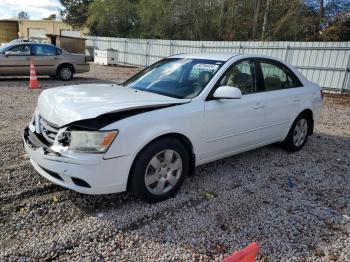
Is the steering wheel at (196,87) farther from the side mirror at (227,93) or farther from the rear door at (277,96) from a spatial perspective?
the rear door at (277,96)

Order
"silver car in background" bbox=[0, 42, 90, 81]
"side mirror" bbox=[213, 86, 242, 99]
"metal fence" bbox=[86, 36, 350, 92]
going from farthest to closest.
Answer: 1. "metal fence" bbox=[86, 36, 350, 92]
2. "silver car in background" bbox=[0, 42, 90, 81]
3. "side mirror" bbox=[213, 86, 242, 99]

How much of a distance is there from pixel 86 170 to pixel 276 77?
11.0 ft

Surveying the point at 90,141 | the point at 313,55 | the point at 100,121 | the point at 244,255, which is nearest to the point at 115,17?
the point at 313,55

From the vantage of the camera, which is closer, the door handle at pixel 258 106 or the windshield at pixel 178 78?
the windshield at pixel 178 78

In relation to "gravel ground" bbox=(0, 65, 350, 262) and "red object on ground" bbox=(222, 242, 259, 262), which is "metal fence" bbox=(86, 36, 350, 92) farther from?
"red object on ground" bbox=(222, 242, 259, 262)

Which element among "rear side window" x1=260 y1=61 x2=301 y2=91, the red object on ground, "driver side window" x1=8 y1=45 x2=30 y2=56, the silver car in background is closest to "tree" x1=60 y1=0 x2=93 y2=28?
the silver car in background

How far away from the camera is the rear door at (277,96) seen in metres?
4.64

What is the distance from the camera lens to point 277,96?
4762mm

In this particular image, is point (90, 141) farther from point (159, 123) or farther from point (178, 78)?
point (178, 78)

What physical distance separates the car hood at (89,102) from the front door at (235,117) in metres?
0.46

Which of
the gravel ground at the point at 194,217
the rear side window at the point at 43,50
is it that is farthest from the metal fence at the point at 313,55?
the gravel ground at the point at 194,217

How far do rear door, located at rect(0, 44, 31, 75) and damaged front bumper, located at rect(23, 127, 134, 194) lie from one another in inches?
397

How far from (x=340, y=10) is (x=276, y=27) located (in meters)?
3.53

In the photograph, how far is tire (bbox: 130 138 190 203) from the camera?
3.22 meters
